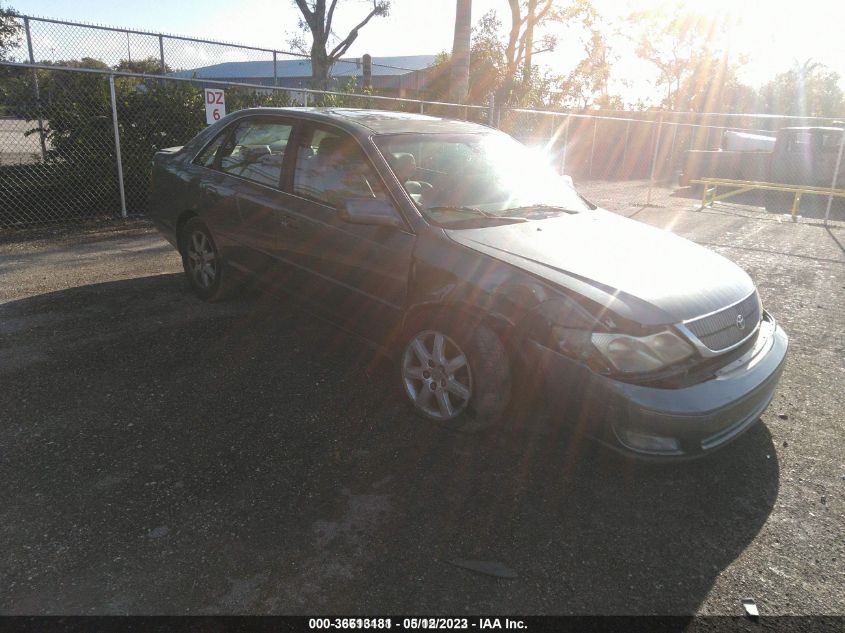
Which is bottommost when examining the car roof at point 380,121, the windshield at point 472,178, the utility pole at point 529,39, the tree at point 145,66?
the windshield at point 472,178

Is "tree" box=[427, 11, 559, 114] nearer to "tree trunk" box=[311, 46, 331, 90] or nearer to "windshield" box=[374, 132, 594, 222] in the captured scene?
"tree trunk" box=[311, 46, 331, 90]

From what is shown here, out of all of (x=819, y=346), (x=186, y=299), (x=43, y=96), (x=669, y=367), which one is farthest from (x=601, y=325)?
(x=43, y=96)

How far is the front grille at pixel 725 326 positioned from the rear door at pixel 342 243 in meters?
1.58

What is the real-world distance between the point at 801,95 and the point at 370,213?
6815 centimetres

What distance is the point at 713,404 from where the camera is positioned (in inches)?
107

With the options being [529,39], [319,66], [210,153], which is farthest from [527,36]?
[210,153]

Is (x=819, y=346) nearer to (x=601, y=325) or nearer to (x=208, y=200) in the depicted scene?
(x=601, y=325)

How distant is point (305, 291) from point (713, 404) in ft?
8.66

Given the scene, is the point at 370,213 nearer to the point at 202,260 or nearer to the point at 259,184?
the point at 259,184

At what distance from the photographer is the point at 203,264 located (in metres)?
5.27

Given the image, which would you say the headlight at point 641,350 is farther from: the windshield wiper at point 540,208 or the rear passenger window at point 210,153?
the rear passenger window at point 210,153

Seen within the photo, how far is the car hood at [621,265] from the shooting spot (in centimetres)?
287

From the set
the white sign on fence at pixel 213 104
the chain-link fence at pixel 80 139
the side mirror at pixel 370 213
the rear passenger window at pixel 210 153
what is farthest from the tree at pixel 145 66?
the side mirror at pixel 370 213

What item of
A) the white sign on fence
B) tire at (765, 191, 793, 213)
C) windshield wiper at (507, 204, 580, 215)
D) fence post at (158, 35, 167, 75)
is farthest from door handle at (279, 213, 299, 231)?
tire at (765, 191, 793, 213)
